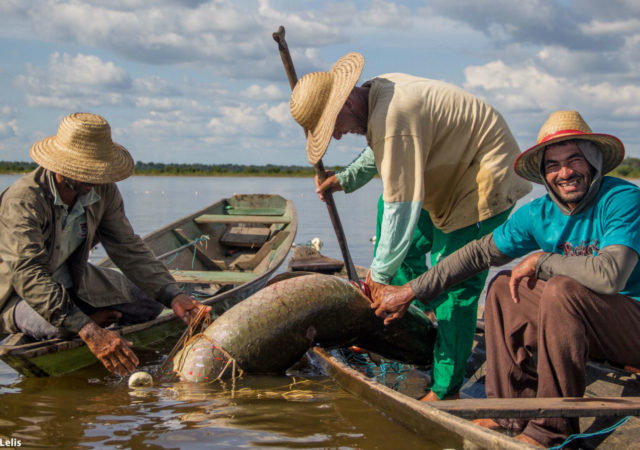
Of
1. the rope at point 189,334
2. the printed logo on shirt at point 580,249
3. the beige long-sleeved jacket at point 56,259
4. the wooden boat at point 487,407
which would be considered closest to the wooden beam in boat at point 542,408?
the wooden boat at point 487,407

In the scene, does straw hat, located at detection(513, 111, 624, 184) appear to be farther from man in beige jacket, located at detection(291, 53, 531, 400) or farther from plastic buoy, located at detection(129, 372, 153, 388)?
plastic buoy, located at detection(129, 372, 153, 388)

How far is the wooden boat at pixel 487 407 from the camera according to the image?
272cm

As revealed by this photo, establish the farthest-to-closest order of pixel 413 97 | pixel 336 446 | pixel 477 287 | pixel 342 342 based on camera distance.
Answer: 1. pixel 342 342
2. pixel 477 287
3. pixel 413 97
4. pixel 336 446

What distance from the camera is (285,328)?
399 centimetres

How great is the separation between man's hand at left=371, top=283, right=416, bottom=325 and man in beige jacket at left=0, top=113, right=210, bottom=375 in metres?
1.46

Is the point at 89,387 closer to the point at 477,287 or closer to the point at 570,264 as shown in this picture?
the point at 477,287

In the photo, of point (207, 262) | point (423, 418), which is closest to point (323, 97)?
point (423, 418)

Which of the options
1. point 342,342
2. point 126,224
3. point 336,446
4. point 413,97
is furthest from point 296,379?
point 413,97

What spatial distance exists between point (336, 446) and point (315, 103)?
2.00 meters

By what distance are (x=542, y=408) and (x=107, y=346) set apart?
2.65 meters

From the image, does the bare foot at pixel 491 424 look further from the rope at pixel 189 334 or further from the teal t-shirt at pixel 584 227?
the rope at pixel 189 334

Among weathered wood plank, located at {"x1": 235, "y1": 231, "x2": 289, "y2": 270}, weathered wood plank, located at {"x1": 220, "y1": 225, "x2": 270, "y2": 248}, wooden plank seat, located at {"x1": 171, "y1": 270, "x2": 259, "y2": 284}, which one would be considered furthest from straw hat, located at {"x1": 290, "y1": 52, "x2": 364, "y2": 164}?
weathered wood plank, located at {"x1": 220, "y1": 225, "x2": 270, "y2": 248}

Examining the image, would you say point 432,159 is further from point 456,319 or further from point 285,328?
point 285,328

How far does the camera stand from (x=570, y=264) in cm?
300
